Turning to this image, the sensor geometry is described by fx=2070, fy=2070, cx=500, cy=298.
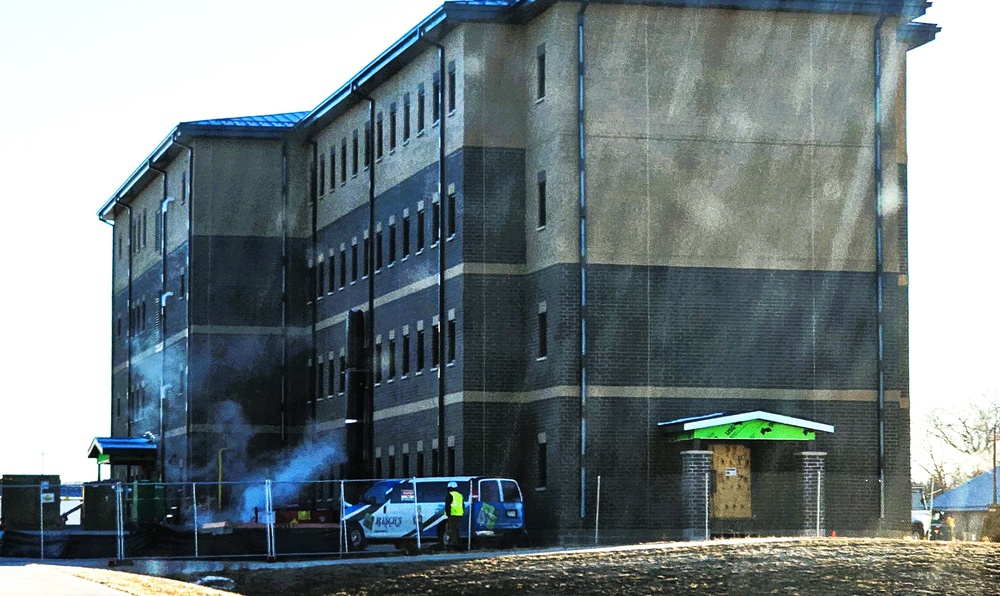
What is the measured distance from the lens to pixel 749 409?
178 feet

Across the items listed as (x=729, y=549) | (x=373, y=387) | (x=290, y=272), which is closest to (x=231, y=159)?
(x=290, y=272)

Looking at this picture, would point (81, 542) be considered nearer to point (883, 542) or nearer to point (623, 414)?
point (623, 414)

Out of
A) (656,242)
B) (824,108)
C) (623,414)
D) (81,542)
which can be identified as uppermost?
(824,108)

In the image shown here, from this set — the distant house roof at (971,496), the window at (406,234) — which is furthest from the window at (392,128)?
the distant house roof at (971,496)

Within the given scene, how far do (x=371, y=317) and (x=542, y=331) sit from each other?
11.9 meters

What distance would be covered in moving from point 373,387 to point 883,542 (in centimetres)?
2696

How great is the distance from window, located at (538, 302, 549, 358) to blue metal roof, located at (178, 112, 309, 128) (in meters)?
23.5

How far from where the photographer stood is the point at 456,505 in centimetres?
4838

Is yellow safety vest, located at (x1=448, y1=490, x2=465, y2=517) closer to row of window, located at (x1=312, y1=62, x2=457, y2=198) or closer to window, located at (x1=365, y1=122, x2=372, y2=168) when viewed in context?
row of window, located at (x1=312, y1=62, x2=457, y2=198)

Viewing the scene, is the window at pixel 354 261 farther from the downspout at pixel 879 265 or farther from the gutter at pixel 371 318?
the downspout at pixel 879 265

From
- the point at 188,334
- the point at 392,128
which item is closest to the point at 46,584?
the point at 392,128

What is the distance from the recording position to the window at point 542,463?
54.5 m

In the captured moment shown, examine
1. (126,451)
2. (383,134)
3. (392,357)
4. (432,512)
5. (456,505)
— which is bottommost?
(432,512)

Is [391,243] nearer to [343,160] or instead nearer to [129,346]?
[343,160]
